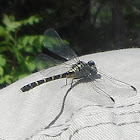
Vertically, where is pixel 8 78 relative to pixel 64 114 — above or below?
above

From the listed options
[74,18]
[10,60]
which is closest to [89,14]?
[74,18]

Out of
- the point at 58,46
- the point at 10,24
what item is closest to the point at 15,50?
the point at 10,24

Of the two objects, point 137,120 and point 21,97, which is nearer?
point 137,120

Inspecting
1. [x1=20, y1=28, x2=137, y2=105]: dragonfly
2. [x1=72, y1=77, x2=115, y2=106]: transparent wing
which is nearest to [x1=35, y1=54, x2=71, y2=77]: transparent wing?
[x1=20, y1=28, x2=137, y2=105]: dragonfly

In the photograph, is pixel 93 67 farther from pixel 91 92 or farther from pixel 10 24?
pixel 10 24

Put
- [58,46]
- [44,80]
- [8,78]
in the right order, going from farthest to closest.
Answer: [8,78] < [58,46] < [44,80]

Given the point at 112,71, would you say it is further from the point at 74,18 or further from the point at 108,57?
the point at 74,18

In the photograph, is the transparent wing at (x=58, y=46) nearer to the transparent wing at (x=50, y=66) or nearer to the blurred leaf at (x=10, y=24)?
the transparent wing at (x=50, y=66)

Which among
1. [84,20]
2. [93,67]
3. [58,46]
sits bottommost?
[93,67]
